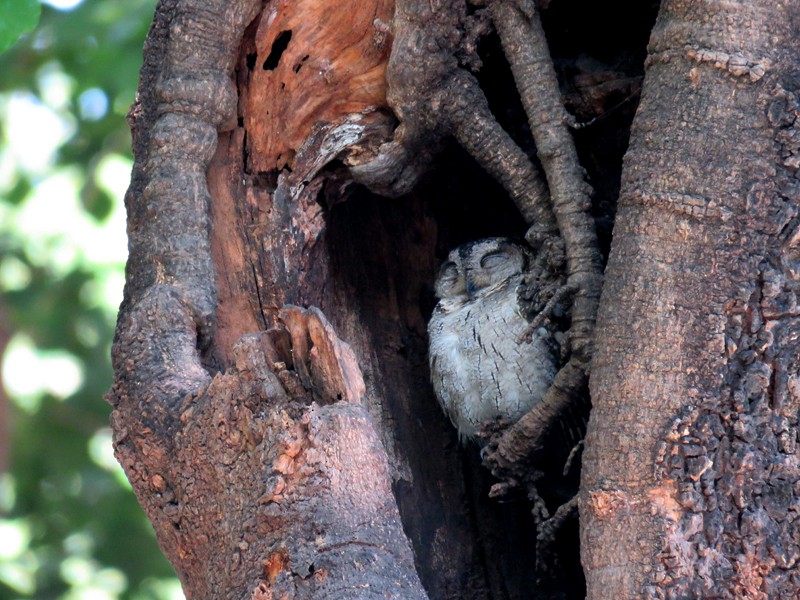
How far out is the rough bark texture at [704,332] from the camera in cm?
167

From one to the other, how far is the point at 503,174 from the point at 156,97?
922mm

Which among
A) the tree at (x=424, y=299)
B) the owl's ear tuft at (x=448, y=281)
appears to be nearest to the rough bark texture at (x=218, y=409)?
the tree at (x=424, y=299)

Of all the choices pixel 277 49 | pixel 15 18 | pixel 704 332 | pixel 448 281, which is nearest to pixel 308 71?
pixel 277 49

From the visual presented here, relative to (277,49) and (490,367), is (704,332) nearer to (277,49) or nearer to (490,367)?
(490,367)

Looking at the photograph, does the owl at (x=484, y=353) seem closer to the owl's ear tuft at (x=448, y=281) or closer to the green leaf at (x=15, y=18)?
the owl's ear tuft at (x=448, y=281)

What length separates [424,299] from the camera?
3131 mm

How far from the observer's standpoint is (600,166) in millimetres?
2697

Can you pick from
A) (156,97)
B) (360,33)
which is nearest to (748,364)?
(360,33)

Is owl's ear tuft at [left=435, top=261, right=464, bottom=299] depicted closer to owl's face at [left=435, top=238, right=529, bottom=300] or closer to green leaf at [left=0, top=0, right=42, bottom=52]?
owl's face at [left=435, top=238, right=529, bottom=300]

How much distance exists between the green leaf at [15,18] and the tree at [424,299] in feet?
1.69

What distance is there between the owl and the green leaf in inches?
57.6

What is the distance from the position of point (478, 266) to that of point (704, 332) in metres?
1.39

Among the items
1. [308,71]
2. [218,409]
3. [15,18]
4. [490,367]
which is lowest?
[490,367]

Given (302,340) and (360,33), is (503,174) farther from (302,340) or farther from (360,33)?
(302,340)
